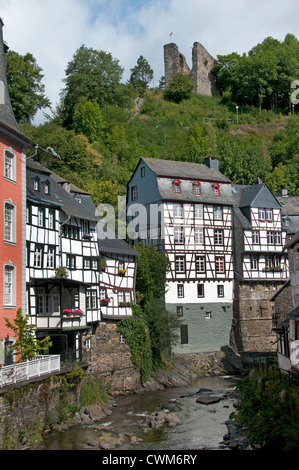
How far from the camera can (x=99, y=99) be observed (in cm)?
6519

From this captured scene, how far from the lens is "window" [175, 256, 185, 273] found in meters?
42.6

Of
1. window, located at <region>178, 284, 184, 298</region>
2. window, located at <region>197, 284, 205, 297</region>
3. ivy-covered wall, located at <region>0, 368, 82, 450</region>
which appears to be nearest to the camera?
ivy-covered wall, located at <region>0, 368, 82, 450</region>

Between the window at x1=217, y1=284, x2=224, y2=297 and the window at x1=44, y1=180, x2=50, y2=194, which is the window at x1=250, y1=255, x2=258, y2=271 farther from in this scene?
the window at x1=44, y1=180, x2=50, y2=194

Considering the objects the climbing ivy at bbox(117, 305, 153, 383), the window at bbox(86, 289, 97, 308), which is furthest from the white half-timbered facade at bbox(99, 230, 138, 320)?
the window at bbox(86, 289, 97, 308)

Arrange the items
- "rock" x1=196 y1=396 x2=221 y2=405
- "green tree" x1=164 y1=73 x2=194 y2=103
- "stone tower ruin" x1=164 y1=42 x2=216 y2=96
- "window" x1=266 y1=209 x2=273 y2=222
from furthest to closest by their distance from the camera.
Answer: "stone tower ruin" x1=164 y1=42 x2=216 y2=96, "green tree" x1=164 y1=73 x2=194 y2=103, "window" x1=266 y1=209 x2=273 y2=222, "rock" x1=196 y1=396 x2=221 y2=405

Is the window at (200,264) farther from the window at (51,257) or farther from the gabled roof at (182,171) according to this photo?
the window at (51,257)

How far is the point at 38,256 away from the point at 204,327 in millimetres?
19043

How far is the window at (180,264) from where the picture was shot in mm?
42553

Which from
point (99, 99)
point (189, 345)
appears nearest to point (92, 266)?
point (189, 345)

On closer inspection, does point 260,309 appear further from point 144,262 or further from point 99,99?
point 99,99

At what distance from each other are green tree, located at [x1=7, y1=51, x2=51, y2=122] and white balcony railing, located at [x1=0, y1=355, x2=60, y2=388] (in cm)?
3561

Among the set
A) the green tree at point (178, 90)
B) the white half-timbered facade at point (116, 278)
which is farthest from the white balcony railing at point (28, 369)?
the green tree at point (178, 90)

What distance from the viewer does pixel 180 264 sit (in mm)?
42812

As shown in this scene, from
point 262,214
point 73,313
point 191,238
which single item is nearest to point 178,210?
point 191,238
